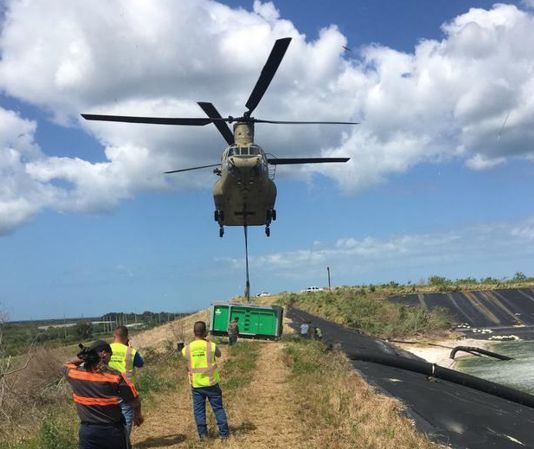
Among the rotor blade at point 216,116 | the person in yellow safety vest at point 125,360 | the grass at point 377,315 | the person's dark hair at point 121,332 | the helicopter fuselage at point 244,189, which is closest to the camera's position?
the person in yellow safety vest at point 125,360

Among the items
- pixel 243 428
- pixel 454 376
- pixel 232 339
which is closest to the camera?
pixel 243 428

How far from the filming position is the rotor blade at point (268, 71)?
18.3 metres

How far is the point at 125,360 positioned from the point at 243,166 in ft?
41.3

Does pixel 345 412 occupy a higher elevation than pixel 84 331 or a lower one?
lower

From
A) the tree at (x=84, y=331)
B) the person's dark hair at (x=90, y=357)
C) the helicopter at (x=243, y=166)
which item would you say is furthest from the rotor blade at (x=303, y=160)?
the tree at (x=84, y=331)

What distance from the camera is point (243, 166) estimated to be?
19734mm

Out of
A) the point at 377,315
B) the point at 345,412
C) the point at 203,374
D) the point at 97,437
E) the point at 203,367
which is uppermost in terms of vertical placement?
the point at 377,315

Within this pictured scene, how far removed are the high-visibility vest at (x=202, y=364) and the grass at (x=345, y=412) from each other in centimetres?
192

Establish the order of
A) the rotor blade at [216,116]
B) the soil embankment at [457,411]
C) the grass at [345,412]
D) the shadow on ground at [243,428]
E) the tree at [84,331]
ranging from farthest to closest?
the tree at [84,331]
the rotor blade at [216,116]
the shadow on ground at [243,428]
the soil embankment at [457,411]
the grass at [345,412]

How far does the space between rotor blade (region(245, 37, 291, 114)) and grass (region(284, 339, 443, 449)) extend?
1061 cm

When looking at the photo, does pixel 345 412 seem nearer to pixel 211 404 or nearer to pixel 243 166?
pixel 211 404

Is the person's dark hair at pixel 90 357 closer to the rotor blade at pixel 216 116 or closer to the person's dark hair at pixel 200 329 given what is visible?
the person's dark hair at pixel 200 329

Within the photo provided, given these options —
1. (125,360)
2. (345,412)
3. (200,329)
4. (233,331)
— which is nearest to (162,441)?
(125,360)

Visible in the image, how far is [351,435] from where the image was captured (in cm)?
866
